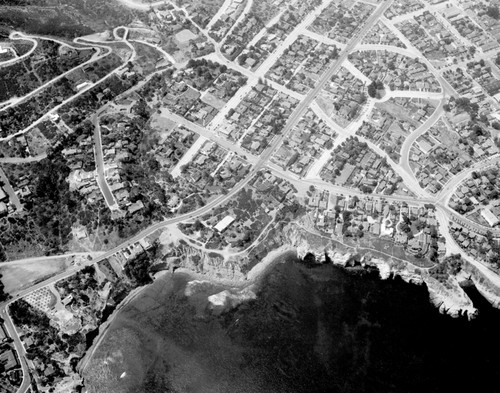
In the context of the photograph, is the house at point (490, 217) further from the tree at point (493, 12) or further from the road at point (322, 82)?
the tree at point (493, 12)

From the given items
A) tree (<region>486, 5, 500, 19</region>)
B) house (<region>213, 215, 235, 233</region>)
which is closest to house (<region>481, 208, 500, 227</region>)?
house (<region>213, 215, 235, 233</region>)

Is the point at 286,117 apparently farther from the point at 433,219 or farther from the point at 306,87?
the point at 433,219

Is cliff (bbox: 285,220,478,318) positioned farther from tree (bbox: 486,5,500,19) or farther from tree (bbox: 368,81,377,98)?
tree (bbox: 486,5,500,19)

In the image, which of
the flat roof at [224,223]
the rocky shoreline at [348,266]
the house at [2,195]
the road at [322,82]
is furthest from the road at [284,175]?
the house at [2,195]

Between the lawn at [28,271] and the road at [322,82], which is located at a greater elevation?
the road at [322,82]

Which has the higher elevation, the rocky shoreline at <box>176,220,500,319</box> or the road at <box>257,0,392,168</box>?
the road at <box>257,0,392,168</box>

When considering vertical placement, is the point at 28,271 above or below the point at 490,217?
below

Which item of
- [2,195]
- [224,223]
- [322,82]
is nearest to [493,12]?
[322,82]

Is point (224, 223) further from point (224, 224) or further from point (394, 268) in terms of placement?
point (394, 268)
